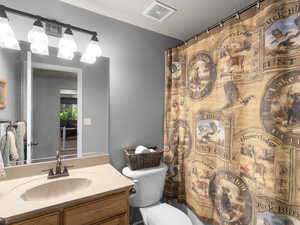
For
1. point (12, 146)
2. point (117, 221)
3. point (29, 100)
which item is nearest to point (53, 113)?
point (29, 100)

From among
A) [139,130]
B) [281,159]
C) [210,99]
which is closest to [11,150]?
[139,130]

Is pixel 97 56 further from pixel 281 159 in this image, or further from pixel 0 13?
pixel 281 159

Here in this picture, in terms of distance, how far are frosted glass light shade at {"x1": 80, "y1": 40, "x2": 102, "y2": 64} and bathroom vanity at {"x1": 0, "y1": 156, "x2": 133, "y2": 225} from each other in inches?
35.4

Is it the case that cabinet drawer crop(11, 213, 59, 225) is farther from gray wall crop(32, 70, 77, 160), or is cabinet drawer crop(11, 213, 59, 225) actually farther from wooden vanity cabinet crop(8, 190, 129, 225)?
gray wall crop(32, 70, 77, 160)

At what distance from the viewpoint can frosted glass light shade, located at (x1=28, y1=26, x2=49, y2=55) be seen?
1.07 metres

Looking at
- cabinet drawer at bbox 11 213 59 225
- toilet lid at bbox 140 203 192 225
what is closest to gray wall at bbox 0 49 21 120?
cabinet drawer at bbox 11 213 59 225

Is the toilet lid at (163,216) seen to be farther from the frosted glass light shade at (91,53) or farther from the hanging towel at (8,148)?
the frosted glass light shade at (91,53)

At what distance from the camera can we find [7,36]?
101 cm

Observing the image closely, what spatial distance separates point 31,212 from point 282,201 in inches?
53.7

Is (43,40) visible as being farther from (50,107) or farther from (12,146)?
(12,146)

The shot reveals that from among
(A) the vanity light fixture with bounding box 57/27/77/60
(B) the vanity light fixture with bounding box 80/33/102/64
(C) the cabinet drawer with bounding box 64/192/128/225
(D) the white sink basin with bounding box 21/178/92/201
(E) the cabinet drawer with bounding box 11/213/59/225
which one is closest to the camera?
(E) the cabinet drawer with bounding box 11/213/59/225

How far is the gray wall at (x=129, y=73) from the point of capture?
1.32 m

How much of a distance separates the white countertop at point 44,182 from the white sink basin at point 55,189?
2 centimetres

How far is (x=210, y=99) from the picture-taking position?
128cm
